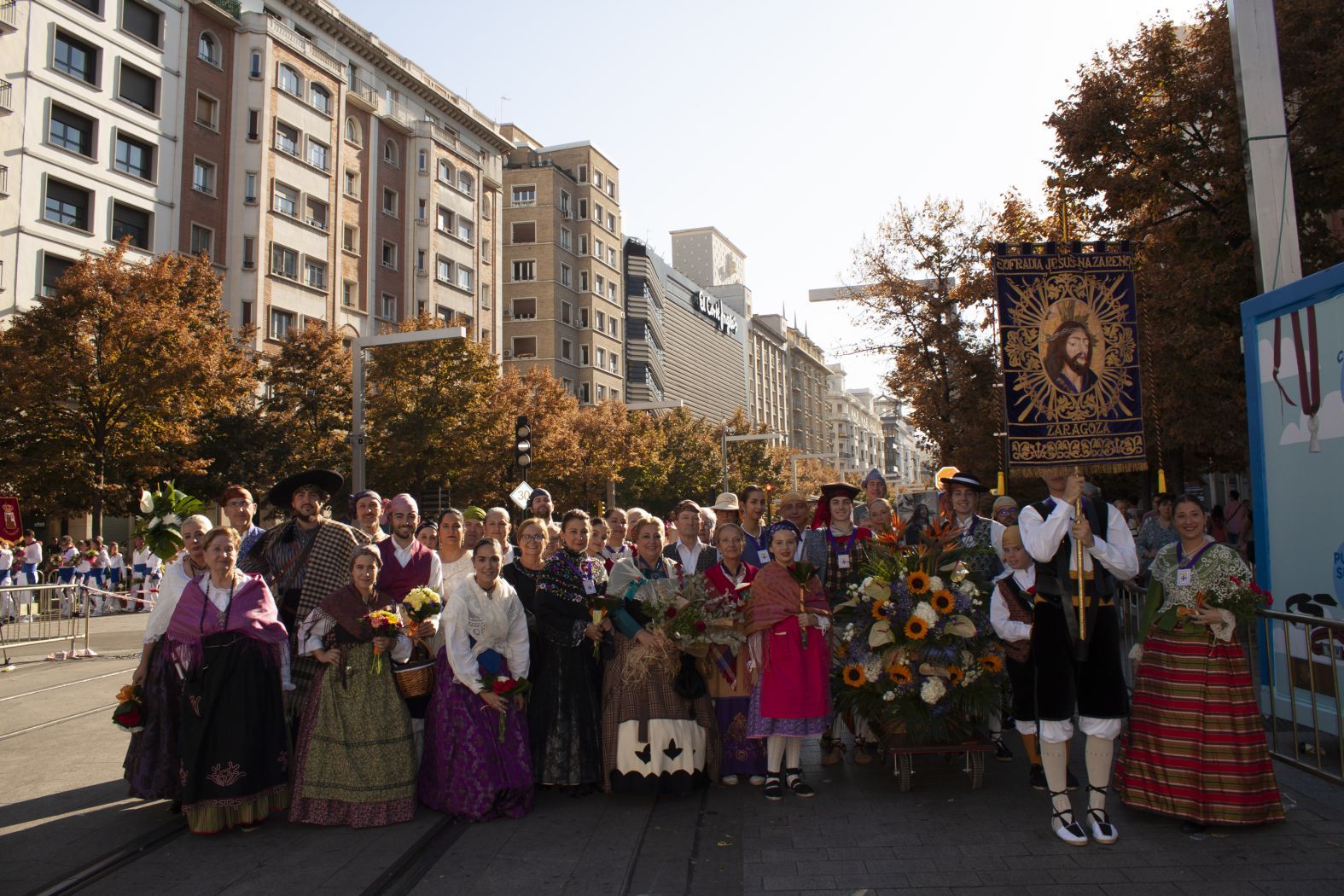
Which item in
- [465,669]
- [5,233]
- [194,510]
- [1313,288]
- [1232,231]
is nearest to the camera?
[465,669]

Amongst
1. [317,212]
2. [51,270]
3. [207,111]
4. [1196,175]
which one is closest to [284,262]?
[317,212]

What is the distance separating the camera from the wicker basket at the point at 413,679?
675 centimetres

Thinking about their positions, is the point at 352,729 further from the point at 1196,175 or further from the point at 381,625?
the point at 1196,175

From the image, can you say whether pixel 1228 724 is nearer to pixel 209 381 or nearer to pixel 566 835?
pixel 566 835

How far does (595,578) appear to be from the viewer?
7535mm

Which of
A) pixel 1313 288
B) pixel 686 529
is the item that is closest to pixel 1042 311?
pixel 1313 288

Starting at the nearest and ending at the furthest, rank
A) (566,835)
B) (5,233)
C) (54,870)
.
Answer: (54,870), (566,835), (5,233)

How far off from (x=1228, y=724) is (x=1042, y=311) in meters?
2.82

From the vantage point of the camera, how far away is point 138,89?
3450 cm

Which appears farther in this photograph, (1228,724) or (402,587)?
(402,587)

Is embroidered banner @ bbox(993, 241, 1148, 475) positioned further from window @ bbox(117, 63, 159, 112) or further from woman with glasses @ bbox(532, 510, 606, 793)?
window @ bbox(117, 63, 159, 112)

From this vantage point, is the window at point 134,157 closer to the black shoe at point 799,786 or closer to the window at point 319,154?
the window at point 319,154

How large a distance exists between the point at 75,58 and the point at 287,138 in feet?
30.1

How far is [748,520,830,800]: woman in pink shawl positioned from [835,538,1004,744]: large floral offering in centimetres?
30
